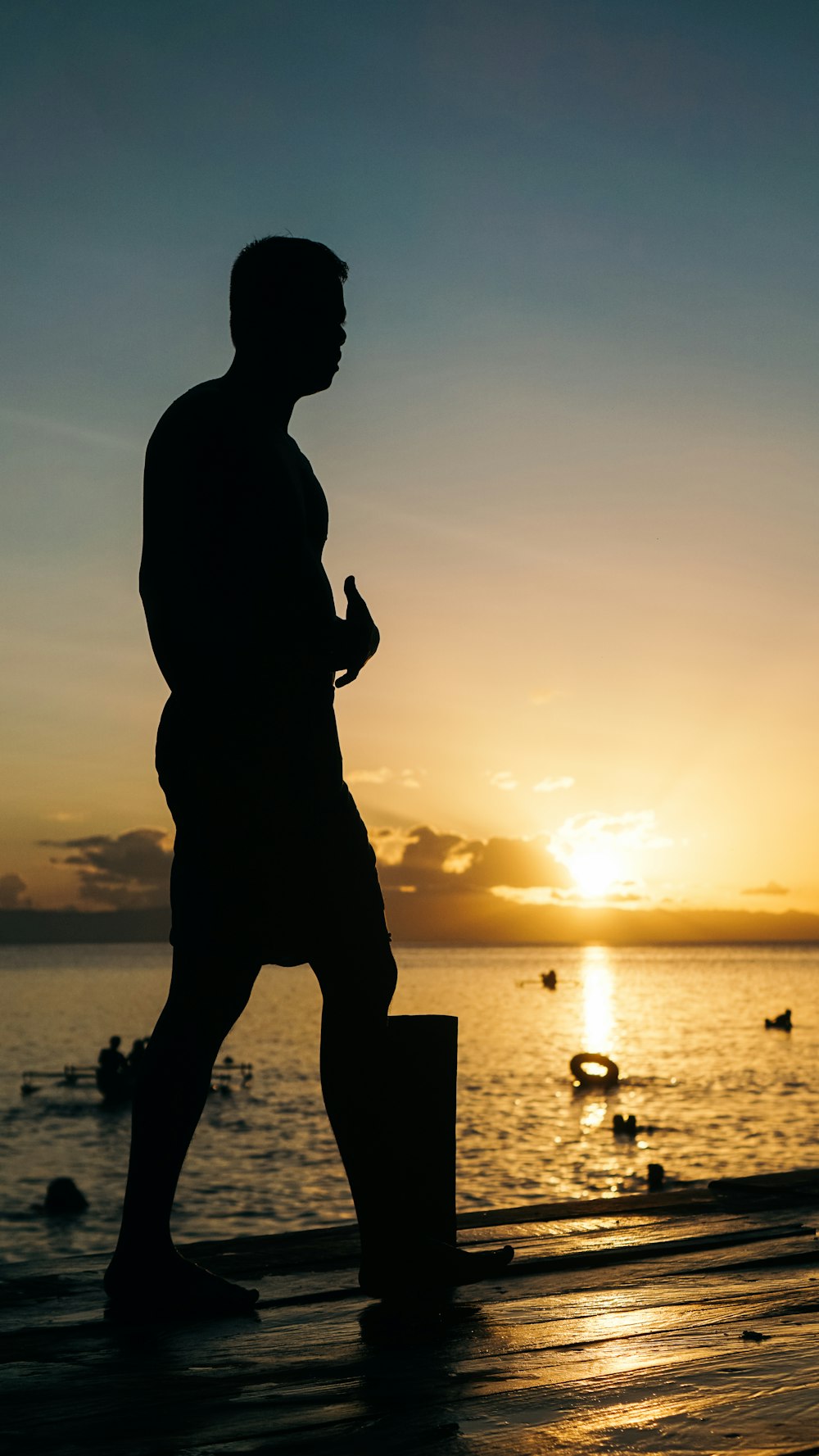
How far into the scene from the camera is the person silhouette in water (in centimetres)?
286

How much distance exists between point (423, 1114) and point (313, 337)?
1900 mm

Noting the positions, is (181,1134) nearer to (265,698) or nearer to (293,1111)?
(265,698)

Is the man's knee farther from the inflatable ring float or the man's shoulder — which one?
the inflatable ring float

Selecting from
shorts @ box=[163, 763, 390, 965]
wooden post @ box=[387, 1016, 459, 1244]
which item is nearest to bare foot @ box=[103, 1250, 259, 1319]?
wooden post @ box=[387, 1016, 459, 1244]

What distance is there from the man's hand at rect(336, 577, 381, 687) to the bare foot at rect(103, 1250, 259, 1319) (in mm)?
1321

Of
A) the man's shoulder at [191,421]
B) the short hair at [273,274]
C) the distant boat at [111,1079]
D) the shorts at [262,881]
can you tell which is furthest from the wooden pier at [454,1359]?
the distant boat at [111,1079]

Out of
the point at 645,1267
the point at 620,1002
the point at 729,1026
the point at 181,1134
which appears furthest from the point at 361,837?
the point at 620,1002

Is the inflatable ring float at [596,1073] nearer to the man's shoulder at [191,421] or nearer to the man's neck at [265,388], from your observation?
the man's neck at [265,388]

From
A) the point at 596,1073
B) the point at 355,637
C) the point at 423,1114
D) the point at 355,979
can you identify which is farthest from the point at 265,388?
the point at 596,1073

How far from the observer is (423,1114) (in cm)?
322

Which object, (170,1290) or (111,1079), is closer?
(170,1290)

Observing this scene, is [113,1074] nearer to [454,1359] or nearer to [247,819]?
[247,819]

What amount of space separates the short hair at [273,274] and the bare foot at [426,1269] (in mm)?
2186

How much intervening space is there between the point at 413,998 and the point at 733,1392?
5591 inches
